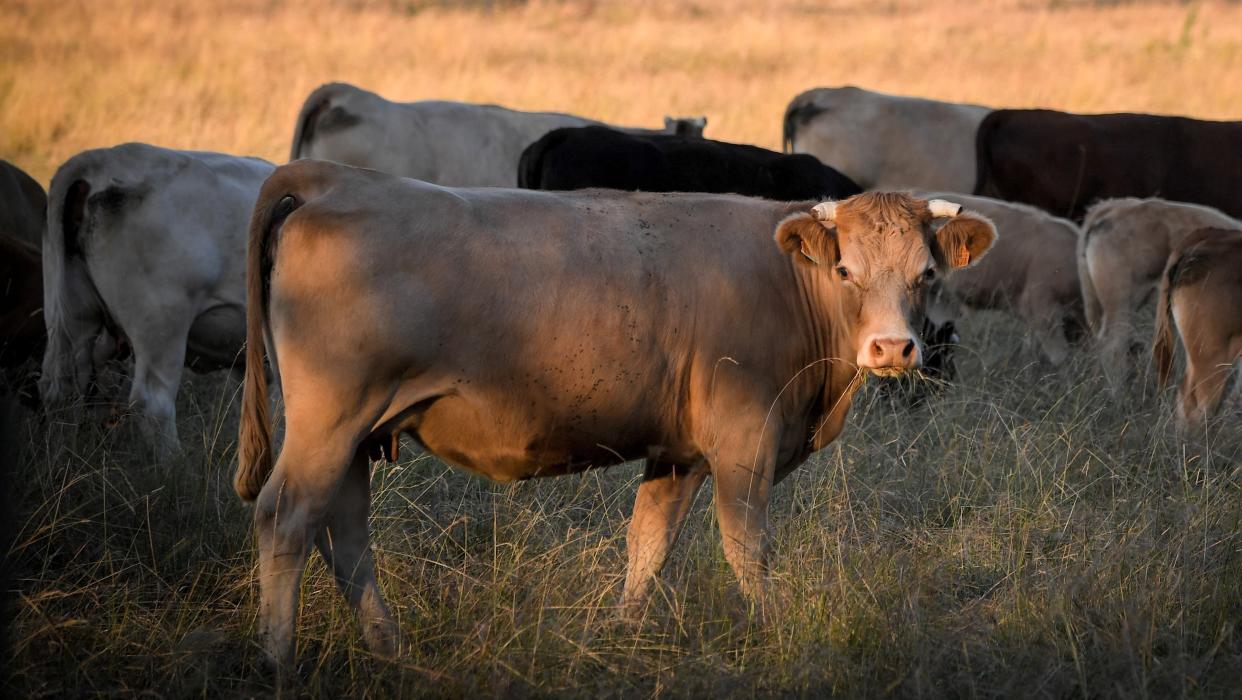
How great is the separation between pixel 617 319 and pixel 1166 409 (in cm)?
412

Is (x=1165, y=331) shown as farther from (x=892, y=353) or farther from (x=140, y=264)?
(x=140, y=264)

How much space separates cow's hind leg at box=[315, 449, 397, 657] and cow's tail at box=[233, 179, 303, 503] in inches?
11.0

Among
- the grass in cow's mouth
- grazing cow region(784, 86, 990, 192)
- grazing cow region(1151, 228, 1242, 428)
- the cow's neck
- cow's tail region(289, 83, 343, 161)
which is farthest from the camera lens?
grazing cow region(784, 86, 990, 192)

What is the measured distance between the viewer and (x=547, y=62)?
22812 mm

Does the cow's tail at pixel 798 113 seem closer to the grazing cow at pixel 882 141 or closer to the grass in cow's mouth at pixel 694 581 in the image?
the grazing cow at pixel 882 141

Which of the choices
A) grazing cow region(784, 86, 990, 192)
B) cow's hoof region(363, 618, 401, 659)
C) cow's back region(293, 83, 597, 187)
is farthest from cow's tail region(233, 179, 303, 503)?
grazing cow region(784, 86, 990, 192)

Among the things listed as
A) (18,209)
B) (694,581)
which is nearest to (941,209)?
(694,581)

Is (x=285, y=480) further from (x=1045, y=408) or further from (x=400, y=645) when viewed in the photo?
(x=1045, y=408)

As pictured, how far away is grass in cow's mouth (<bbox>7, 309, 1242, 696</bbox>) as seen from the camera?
417 centimetres

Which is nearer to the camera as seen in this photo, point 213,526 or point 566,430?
point 566,430

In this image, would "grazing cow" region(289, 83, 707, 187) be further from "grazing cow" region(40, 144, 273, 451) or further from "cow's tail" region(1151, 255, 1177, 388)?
"cow's tail" region(1151, 255, 1177, 388)

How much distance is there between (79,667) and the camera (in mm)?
4152

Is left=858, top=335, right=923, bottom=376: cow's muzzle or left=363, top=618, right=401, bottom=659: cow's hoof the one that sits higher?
left=858, top=335, right=923, bottom=376: cow's muzzle

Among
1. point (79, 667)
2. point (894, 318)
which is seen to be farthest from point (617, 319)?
point (79, 667)
